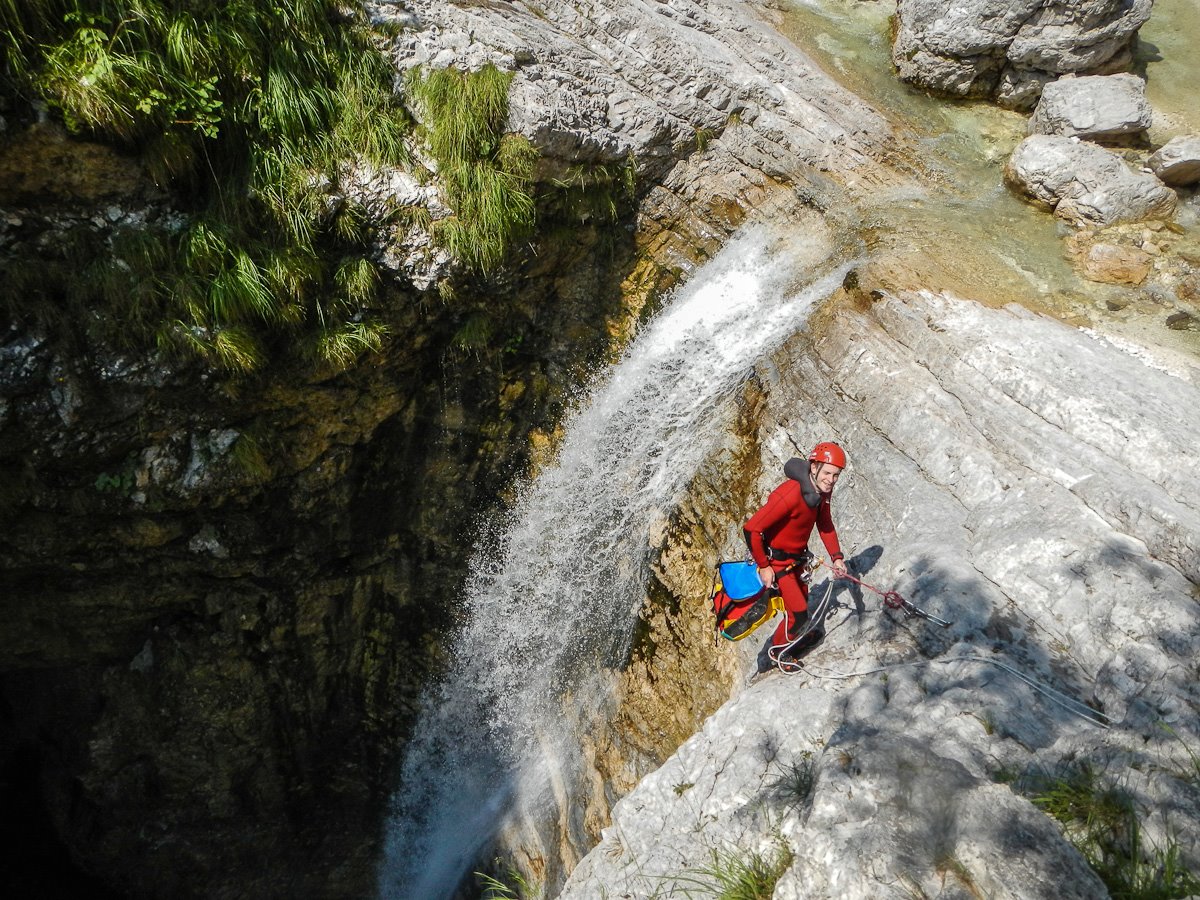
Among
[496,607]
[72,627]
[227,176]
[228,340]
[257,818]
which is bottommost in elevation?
[257,818]

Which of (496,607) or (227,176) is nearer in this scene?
(227,176)

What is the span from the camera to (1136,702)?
372 centimetres

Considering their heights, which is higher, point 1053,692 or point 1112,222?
point 1112,222

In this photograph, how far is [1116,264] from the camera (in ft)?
22.9

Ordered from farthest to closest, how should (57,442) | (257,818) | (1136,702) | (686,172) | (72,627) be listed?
(257,818) → (686,172) → (72,627) → (57,442) → (1136,702)

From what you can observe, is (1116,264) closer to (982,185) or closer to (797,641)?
A: (982,185)

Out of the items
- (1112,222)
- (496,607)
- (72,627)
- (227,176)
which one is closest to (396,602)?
(496,607)

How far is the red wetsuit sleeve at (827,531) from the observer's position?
4.69 m

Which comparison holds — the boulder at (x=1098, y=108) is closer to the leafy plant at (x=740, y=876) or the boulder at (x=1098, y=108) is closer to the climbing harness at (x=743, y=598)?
the climbing harness at (x=743, y=598)

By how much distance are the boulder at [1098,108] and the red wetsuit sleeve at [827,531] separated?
6234 mm

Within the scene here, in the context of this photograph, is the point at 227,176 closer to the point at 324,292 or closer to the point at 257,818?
the point at 324,292

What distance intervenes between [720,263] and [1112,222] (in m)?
3.88

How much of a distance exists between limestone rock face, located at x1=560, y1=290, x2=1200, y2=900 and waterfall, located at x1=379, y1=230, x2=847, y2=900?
0.89 m

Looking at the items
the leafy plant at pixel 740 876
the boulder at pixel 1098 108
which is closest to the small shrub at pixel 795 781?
the leafy plant at pixel 740 876
